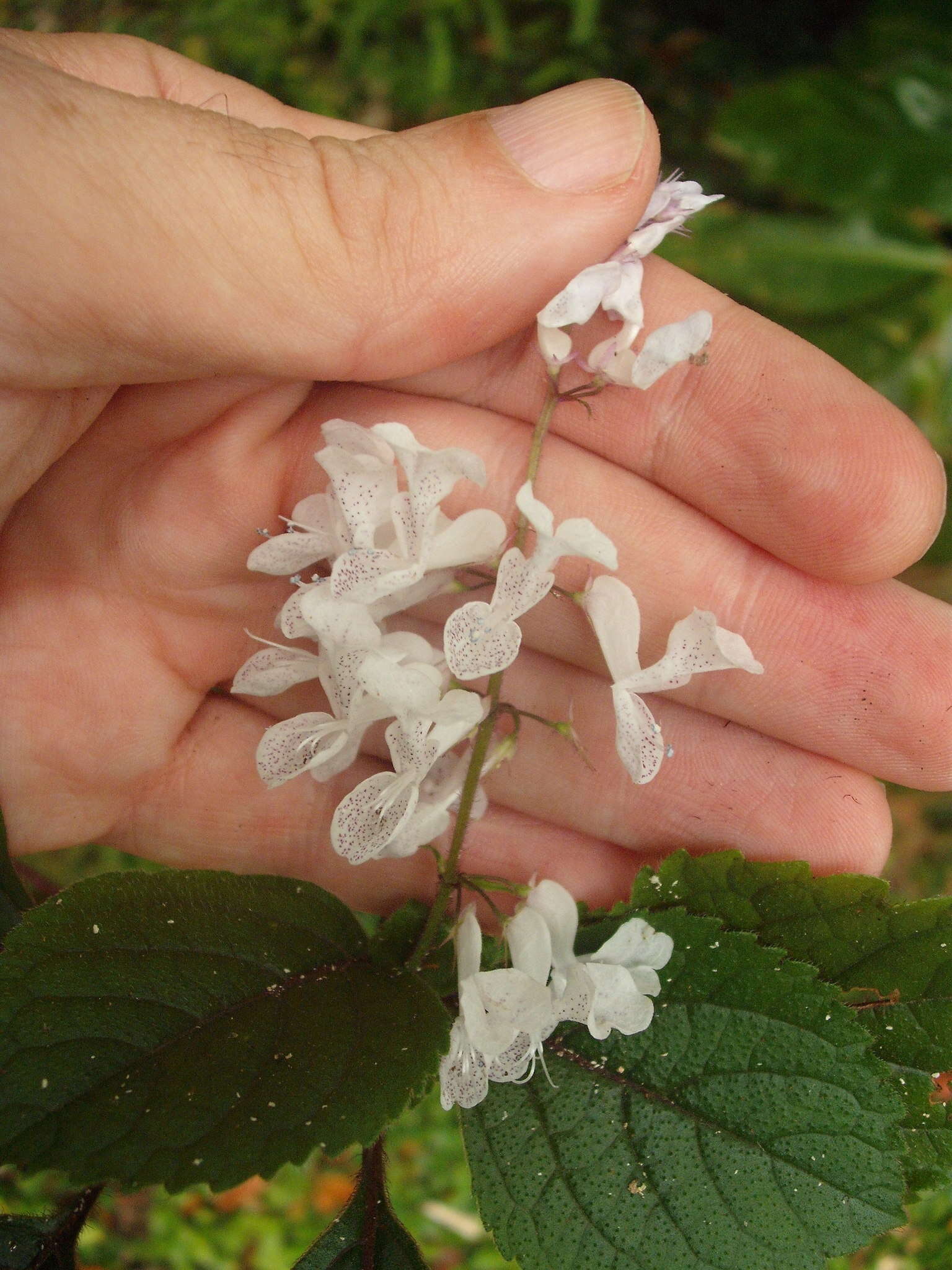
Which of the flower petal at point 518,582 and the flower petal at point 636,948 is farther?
the flower petal at point 636,948

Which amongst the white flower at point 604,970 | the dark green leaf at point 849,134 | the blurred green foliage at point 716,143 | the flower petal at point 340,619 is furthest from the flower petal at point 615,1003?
the dark green leaf at point 849,134

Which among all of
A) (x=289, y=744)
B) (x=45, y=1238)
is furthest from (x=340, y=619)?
(x=45, y=1238)

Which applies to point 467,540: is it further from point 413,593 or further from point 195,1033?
point 195,1033

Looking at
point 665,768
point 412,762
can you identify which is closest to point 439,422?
point 412,762

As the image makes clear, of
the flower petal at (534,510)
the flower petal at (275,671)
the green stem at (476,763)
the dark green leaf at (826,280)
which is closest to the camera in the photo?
the flower petal at (534,510)

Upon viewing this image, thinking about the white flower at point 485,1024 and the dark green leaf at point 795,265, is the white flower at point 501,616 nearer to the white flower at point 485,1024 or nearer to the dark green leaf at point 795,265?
the white flower at point 485,1024
